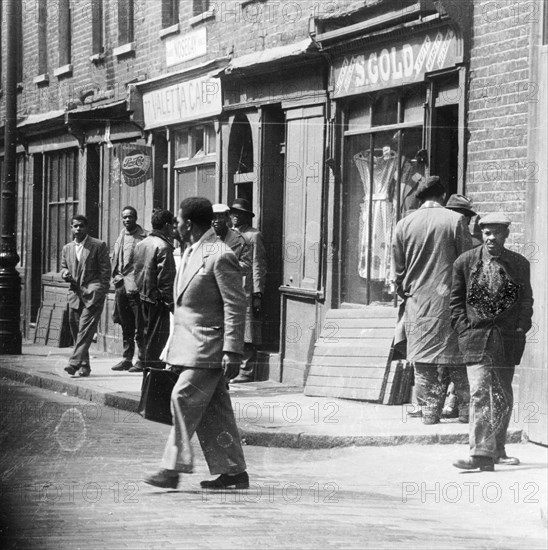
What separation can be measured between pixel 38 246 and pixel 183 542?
18728mm

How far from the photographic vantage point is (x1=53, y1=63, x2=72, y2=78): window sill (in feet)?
73.9

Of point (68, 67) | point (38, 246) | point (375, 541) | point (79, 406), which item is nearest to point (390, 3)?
point (79, 406)

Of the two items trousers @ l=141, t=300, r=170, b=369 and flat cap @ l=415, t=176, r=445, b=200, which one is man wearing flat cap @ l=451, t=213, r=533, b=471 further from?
trousers @ l=141, t=300, r=170, b=369

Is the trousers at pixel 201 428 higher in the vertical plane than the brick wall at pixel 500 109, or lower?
lower

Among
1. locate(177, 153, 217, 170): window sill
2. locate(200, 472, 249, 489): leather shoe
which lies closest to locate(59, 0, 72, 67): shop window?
locate(177, 153, 217, 170): window sill

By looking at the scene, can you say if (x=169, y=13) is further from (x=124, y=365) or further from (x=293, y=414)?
(x=293, y=414)

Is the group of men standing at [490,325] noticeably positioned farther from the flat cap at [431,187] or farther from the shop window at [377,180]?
the shop window at [377,180]

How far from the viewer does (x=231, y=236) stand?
45.1 feet

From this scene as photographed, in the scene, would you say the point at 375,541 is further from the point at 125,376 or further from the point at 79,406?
the point at 125,376

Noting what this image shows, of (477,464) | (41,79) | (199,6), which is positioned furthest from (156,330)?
(41,79)

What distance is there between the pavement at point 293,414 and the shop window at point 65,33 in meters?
8.35

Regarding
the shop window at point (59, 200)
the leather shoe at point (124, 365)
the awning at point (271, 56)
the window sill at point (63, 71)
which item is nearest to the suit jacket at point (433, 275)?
the awning at point (271, 56)

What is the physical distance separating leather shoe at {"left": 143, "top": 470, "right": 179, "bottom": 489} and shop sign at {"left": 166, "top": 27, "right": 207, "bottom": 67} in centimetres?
1030

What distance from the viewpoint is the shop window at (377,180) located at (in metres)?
12.6
